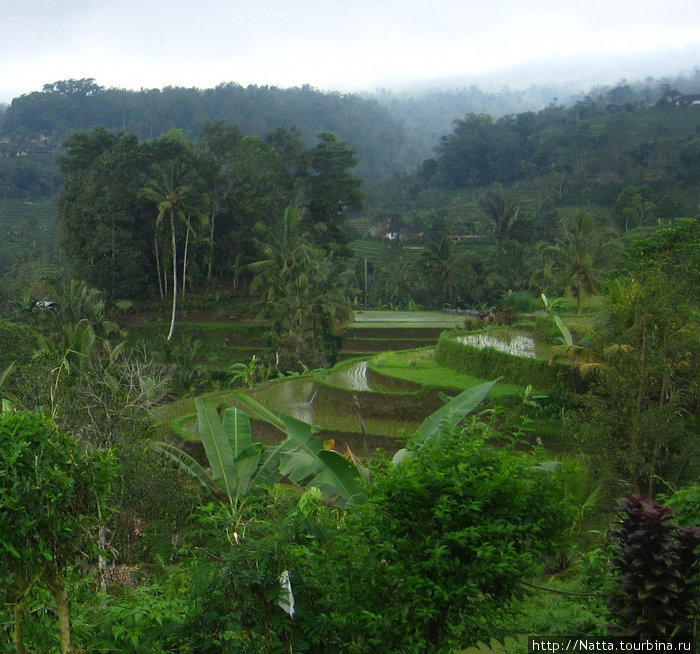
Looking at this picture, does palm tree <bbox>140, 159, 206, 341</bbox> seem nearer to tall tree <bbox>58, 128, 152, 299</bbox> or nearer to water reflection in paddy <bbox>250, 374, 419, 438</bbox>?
tall tree <bbox>58, 128, 152, 299</bbox>

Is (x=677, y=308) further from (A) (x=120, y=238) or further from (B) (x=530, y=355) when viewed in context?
(A) (x=120, y=238)

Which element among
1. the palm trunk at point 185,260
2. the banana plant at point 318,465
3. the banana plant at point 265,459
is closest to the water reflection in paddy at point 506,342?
the banana plant at point 265,459

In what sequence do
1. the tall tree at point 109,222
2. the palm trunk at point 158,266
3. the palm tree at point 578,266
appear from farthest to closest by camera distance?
1. the palm trunk at point 158,266
2. the tall tree at point 109,222
3. the palm tree at point 578,266

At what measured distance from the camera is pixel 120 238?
3228 centimetres

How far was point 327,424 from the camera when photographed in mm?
16234

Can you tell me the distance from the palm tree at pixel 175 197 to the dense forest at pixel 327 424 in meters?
0.14

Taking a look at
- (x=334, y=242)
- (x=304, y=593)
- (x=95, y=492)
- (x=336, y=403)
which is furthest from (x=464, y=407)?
(x=334, y=242)

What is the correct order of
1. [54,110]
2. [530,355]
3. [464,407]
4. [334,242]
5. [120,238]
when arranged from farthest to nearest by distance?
[54,110]
[334,242]
[120,238]
[530,355]
[464,407]

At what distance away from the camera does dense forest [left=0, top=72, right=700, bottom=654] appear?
14.2ft

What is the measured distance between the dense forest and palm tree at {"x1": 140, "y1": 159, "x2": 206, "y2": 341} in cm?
14

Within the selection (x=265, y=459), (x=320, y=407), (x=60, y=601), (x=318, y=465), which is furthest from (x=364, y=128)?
(x=60, y=601)

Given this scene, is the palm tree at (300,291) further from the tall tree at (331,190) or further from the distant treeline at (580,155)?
the distant treeline at (580,155)

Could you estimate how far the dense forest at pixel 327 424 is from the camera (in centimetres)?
434

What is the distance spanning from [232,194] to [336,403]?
1969 cm
